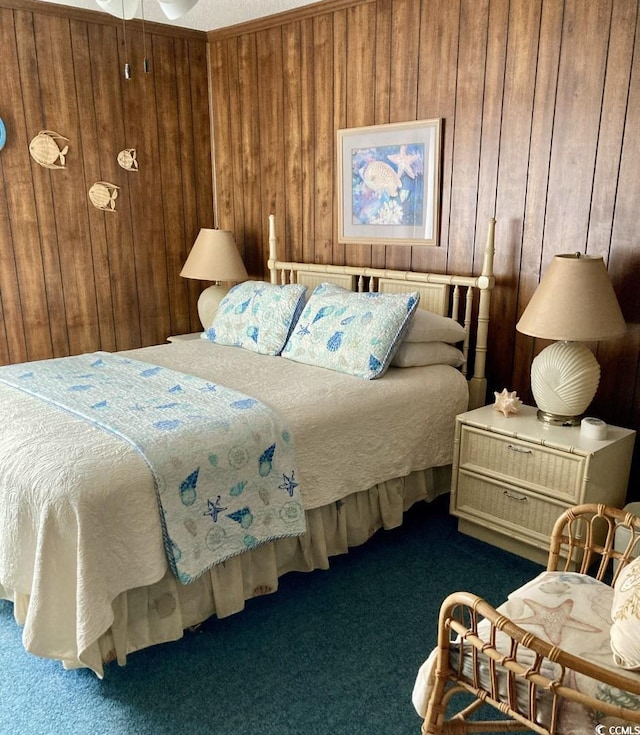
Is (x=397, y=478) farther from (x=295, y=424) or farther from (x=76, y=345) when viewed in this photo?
(x=76, y=345)

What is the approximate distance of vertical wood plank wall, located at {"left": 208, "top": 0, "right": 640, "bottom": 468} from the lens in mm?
2650

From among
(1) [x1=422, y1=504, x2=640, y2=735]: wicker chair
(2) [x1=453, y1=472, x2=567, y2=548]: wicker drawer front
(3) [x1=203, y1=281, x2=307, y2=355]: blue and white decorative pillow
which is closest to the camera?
A: (1) [x1=422, y1=504, x2=640, y2=735]: wicker chair

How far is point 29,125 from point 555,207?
2.85m

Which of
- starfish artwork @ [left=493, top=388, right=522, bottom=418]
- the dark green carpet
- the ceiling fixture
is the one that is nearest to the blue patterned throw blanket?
the dark green carpet

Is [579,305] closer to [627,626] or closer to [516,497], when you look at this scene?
[516,497]

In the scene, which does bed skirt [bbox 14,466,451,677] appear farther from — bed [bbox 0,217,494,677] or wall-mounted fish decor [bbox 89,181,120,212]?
wall-mounted fish decor [bbox 89,181,120,212]

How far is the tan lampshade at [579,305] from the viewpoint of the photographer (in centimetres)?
240

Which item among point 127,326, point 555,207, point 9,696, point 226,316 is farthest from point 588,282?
point 127,326

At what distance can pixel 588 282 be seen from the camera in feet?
7.93

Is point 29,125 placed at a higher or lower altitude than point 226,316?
higher

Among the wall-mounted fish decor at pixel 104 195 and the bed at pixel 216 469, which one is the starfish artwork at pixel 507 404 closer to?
the bed at pixel 216 469

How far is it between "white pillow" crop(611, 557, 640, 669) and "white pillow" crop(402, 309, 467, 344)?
5.48 ft

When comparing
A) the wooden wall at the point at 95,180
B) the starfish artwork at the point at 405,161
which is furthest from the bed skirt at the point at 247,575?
the wooden wall at the point at 95,180

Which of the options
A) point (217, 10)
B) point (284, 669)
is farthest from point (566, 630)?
point (217, 10)
